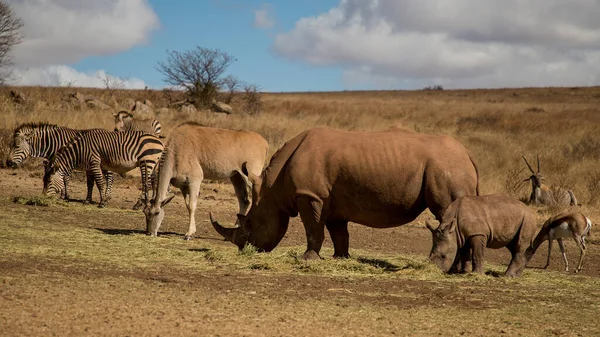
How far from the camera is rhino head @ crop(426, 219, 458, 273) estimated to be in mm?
10531

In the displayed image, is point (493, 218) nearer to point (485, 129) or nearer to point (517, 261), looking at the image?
point (517, 261)

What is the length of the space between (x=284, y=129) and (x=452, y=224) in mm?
22200

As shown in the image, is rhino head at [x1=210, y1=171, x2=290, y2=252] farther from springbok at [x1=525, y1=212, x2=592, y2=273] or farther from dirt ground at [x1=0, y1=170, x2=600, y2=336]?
springbok at [x1=525, y1=212, x2=592, y2=273]

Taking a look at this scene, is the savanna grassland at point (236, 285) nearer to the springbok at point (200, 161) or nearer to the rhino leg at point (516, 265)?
the rhino leg at point (516, 265)

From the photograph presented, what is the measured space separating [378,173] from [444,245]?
1.40 metres

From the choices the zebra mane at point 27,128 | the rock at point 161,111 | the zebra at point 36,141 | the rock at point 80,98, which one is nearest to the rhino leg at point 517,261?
the zebra at point 36,141

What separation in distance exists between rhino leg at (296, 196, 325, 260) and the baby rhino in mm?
1620

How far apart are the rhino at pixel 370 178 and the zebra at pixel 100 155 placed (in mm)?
7383

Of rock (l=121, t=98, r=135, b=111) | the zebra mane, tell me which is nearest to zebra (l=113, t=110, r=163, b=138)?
the zebra mane

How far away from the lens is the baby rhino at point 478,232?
34.9 feet

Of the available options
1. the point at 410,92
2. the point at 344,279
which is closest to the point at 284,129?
the point at 344,279

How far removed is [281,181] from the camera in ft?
39.2

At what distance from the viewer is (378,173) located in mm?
11438

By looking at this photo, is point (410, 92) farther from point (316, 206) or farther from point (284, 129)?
point (316, 206)
